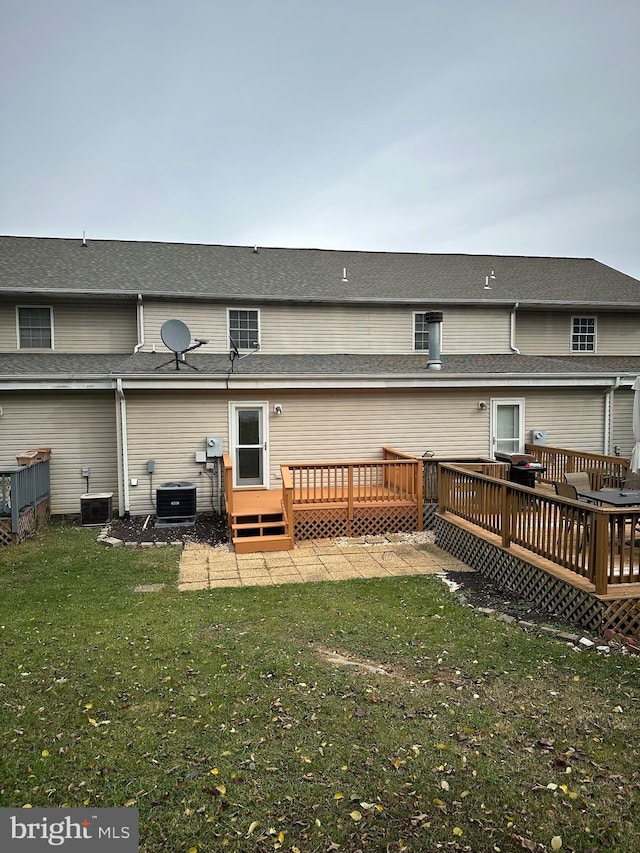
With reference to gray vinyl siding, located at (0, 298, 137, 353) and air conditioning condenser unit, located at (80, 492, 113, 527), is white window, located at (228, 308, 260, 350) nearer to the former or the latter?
gray vinyl siding, located at (0, 298, 137, 353)

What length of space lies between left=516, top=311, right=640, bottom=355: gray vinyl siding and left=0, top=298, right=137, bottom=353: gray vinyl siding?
11373mm

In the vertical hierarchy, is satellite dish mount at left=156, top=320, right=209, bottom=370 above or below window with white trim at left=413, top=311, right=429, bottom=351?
below

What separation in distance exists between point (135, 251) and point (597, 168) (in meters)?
18.4

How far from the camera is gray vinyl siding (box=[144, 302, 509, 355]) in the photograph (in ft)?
44.9

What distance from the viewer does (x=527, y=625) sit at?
5609mm

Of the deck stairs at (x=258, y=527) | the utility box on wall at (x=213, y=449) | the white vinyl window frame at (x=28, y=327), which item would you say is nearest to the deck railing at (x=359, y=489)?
the deck stairs at (x=258, y=527)

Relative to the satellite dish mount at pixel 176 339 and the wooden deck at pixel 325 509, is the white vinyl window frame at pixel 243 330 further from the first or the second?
the wooden deck at pixel 325 509

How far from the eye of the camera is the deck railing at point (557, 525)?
5.45m

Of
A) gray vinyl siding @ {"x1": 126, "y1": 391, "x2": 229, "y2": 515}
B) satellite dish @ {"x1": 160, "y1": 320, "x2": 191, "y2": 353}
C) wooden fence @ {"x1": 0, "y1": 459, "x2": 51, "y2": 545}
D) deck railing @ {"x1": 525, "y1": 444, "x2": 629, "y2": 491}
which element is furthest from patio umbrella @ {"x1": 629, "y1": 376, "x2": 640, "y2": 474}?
wooden fence @ {"x1": 0, "y1": 459, "x2": 51, "y2": 545}

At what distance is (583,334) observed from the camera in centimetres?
1620

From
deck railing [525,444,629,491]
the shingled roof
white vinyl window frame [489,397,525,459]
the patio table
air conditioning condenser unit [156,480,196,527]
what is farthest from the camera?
the shingled roof

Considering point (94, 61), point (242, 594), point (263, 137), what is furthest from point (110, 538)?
point (263, 137)

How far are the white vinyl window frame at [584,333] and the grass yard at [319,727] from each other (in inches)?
505

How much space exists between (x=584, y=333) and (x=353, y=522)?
11.0 metres
